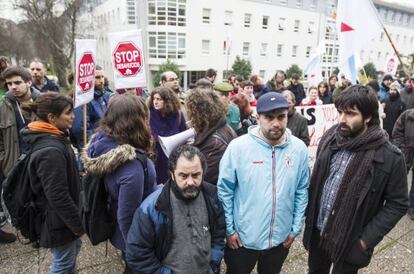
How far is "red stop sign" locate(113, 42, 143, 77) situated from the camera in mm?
4102

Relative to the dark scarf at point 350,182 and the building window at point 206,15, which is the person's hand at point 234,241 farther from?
the building window at point 206,15

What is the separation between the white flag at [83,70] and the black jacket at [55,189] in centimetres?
107

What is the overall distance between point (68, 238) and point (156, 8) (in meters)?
29.7

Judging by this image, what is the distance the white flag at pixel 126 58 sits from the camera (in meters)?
4.09

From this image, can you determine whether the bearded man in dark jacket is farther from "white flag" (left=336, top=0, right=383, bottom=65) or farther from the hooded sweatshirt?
"white flag" (left=336, top=0, right=383, bottom=65)

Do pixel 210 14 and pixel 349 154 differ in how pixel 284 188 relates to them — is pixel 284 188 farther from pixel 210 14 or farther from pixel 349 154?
pixel 210 14

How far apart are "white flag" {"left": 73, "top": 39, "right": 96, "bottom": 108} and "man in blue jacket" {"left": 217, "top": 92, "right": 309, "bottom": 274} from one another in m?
1.94

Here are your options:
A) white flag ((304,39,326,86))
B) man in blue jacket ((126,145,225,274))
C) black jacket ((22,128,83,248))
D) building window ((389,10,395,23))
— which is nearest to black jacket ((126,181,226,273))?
man in blue jacket ((126,145,225,274))

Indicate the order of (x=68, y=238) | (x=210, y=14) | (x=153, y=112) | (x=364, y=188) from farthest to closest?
(x=210, y=14) → (x=153, y=112) → (x=68, y=238) → (x=364, y=188)

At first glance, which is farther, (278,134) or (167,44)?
(167,44)

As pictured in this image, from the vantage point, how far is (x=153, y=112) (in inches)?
144

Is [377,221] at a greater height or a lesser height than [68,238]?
greater

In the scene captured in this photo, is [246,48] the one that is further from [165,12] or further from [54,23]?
[54,23]

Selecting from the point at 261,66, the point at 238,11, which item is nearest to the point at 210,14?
the point at 238,11
